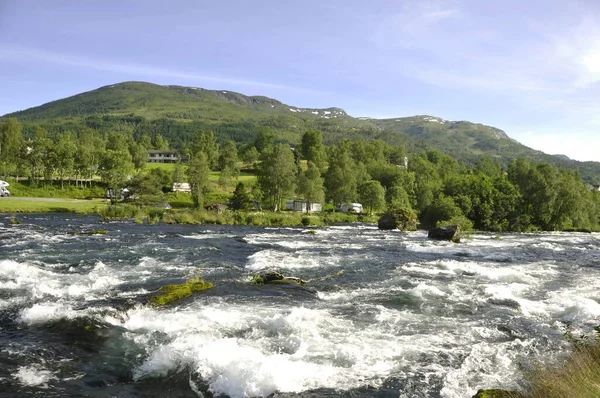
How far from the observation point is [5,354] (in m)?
13.7

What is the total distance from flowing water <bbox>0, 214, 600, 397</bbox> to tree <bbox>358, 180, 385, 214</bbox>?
6809 cm

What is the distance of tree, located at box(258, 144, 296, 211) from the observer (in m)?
89.9

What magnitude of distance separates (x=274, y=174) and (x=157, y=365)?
77463mm

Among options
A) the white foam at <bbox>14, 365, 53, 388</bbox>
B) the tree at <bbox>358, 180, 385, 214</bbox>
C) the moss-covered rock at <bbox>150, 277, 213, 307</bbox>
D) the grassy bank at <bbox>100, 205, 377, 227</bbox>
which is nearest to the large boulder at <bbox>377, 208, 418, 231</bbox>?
the grassy bank at <bbox>100, 205, 377, 227</bbox>

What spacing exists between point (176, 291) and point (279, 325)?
6297 mm

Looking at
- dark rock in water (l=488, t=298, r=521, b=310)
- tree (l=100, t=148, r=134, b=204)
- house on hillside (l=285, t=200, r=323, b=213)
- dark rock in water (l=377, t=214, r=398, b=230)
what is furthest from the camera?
house on hillside (l=285, t=200, r=323, b=213)

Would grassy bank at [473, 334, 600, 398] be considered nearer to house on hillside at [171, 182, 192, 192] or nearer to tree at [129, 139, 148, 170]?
house on hillside at [171, 182, 192, 192]

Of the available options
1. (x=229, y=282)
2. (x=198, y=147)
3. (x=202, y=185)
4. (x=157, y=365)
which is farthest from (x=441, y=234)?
(x=198, y=147)

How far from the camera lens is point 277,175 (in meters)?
89.9

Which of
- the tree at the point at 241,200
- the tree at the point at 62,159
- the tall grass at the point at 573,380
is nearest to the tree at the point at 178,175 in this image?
the tree at the point at 62,159

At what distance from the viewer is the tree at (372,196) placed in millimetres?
101500

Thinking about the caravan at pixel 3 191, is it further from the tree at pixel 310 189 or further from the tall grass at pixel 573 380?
the tall grass at pixel 573 380

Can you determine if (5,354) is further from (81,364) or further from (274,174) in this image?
(274,174)

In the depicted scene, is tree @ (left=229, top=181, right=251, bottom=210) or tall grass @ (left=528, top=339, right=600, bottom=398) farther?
tree @ (left=229, top=181, right=251, bottom=210)
